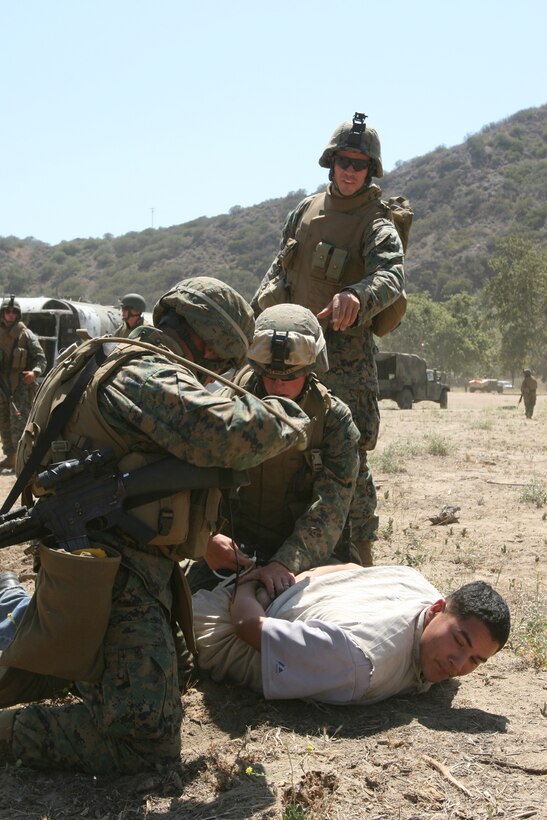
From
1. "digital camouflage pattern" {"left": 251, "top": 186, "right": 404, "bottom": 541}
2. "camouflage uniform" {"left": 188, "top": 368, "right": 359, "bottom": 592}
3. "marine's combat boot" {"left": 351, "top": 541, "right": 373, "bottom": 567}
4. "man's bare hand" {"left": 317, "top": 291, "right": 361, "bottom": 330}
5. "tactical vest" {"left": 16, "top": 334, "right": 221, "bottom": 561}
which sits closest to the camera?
"tactical vest" {"left": 16, "top": 334, "right": 221, "bottom": 561}

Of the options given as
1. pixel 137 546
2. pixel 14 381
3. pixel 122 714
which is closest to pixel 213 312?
pixel 137 546

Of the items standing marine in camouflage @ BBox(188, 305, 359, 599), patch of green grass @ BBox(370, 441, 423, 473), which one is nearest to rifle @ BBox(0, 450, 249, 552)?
standing marine in camouflage @ BBox(188, 305, 359, 599)

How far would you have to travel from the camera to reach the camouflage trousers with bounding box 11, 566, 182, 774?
2.94 m

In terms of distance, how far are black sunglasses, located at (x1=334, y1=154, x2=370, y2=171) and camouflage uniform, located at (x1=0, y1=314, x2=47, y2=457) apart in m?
6.34

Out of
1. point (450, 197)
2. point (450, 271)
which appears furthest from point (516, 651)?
point (450, 197)

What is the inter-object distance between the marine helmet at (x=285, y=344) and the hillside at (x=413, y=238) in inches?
2793

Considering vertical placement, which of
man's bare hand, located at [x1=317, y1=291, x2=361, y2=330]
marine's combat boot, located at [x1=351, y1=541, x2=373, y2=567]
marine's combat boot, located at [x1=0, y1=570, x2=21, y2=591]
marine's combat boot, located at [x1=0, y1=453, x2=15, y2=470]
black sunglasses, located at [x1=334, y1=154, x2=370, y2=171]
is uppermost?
black sunglasses, located at [x1=334, y1=154, x2=370, y2=171]

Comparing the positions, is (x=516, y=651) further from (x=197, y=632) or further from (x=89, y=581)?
(x=89, y=581)

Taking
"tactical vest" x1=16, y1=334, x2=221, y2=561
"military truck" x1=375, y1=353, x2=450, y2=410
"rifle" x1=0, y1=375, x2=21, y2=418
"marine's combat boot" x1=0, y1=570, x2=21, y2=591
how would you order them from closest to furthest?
"tactical vest" x1=16, y1=334, x2=221, y2=561 → "marine's combat boot" x1=0, y1=570, x2=21, y2=591 → "rifle" x1=0, y1=375, x2=21, y2=418 → "military truck" x1=375, y1=353, x2=450, y2=410

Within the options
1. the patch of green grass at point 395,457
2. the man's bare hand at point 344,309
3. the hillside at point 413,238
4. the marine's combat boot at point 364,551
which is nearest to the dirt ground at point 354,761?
the marine's combat boot at point 364,551

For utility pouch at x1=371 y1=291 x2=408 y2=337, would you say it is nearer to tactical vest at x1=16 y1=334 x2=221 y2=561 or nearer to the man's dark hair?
the man's dark hair

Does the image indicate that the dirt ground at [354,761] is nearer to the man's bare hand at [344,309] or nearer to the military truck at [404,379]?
the man's bare hand at [344,309]

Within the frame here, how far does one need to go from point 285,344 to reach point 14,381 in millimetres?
7425

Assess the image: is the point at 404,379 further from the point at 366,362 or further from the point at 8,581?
the point at 8,581
